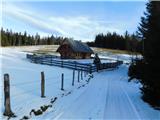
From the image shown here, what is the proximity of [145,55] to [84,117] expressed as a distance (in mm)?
6474

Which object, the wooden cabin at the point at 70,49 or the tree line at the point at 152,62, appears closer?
the tree line at the point at 152,62

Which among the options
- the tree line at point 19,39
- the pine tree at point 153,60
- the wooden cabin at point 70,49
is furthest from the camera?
the tree line at point 19,39

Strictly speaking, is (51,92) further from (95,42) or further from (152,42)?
(95,42)

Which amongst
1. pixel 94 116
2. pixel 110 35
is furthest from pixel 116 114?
pixel 110 35

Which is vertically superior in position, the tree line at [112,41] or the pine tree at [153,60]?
the tree line at [112,41]

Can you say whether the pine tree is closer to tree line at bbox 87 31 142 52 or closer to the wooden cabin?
the wooden cabin

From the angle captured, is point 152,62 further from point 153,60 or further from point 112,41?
point 112,41

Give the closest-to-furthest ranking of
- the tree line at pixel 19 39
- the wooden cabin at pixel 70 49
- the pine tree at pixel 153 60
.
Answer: the pine tree at pixel 153 60 < the wooden cabin at pixel 70 49 < the tree line at pixel 19 39

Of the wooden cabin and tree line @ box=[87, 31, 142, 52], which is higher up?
tree line @ box=[87, 31, 142, 52]

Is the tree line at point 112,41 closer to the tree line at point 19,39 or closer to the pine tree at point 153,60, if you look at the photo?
the tree line at point 19,39

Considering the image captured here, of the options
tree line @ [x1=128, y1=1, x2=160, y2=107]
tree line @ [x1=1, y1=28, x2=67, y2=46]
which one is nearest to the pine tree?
tree line @ [x1=128, y1=1, x2=160, y2=107]

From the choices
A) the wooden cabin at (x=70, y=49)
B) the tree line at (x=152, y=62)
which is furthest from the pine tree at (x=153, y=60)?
the wooden cabin at (x=70, y=49)

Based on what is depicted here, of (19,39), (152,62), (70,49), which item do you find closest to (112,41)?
(19,39)

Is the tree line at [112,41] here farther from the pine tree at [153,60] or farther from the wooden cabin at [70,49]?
the pine tree at [153,60]
